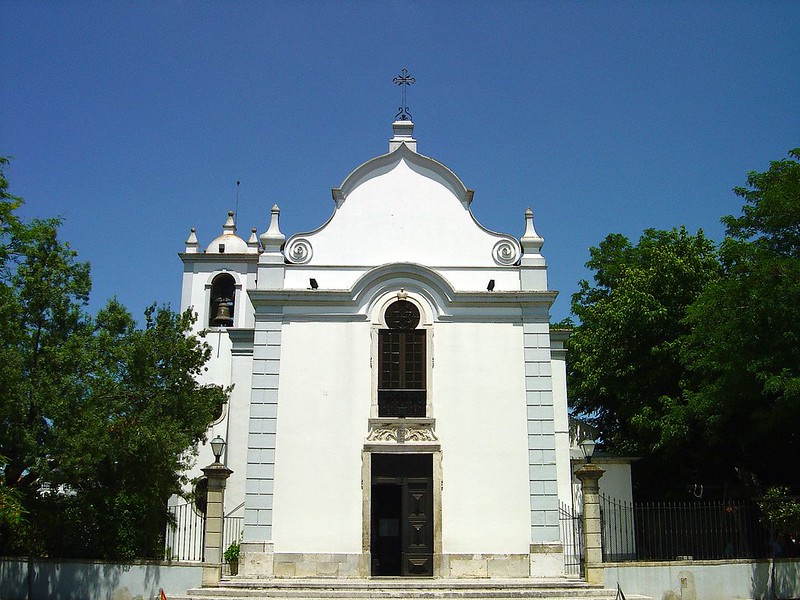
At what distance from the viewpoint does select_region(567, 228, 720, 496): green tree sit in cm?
2519

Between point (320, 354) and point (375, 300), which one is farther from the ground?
point (375, 300)

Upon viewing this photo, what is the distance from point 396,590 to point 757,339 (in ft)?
32.5

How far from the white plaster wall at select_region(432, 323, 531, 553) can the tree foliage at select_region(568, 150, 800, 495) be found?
16.2ft

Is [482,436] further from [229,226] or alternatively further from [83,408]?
[229,226]

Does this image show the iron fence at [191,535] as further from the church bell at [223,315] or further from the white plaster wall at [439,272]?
the church bell at [223,315]

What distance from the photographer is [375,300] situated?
20.4m

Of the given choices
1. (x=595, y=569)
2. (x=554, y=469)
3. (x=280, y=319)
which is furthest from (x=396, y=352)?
(x=595, y=569)

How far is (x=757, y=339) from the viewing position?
19156mm

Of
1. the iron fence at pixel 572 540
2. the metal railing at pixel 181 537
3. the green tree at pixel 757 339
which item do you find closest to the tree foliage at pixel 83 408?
the metal railing at pixel 181 537

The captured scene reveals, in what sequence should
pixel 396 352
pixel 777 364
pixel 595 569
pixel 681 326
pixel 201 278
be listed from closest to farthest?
pixel 595 569
pixel 777 364
pixel 396 352
pixel 681 326
pixel 201 278

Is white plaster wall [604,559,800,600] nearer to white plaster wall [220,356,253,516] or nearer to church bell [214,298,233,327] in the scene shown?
white plaster wall [220,356,253,516]

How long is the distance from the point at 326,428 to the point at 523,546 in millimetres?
5249

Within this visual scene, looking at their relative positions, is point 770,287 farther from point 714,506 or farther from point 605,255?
point 605,255

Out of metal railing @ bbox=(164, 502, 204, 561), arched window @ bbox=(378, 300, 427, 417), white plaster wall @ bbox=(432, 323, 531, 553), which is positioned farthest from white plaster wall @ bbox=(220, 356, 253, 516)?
white plaster wall @ bbox=(432, 323, 531, 553)
